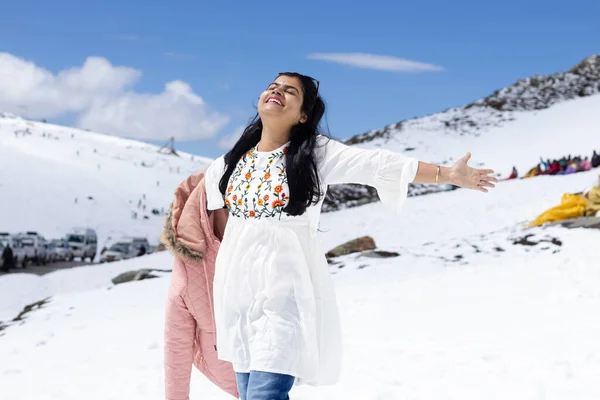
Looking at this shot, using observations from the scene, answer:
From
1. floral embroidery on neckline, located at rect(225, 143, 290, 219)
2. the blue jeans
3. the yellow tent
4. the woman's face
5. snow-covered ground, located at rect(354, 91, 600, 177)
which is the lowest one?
the blue jeans

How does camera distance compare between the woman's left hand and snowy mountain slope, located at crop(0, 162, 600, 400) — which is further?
snowy mountain slope, located at crop(0, 162, 600, 400)

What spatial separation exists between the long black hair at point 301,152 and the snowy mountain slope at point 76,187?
31.4 metres

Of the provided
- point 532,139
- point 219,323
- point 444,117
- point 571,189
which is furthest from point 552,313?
point 444,117

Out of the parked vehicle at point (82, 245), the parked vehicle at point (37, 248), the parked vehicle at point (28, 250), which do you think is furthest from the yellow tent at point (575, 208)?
the parked vehicle at point (82, 245)

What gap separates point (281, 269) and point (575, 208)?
1176 cm

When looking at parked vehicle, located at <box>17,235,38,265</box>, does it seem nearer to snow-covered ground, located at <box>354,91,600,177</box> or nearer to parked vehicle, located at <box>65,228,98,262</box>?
parked vehicle, located at <box>65,228,98,262</box>

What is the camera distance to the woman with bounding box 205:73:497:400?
2.87 meters

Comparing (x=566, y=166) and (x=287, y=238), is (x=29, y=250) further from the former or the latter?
(x=287, y=238)

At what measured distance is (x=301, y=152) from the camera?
3033 mm

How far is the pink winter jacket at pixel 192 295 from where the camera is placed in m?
3.53

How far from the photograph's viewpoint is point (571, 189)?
19.1 metres

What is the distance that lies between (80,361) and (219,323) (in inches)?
175

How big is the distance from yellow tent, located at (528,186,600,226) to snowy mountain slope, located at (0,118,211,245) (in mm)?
24559

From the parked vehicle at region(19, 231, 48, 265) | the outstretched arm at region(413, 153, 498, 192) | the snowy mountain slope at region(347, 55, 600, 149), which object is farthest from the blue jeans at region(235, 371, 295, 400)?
the snowy mountain slope at region(347, 55, 600, 149)
